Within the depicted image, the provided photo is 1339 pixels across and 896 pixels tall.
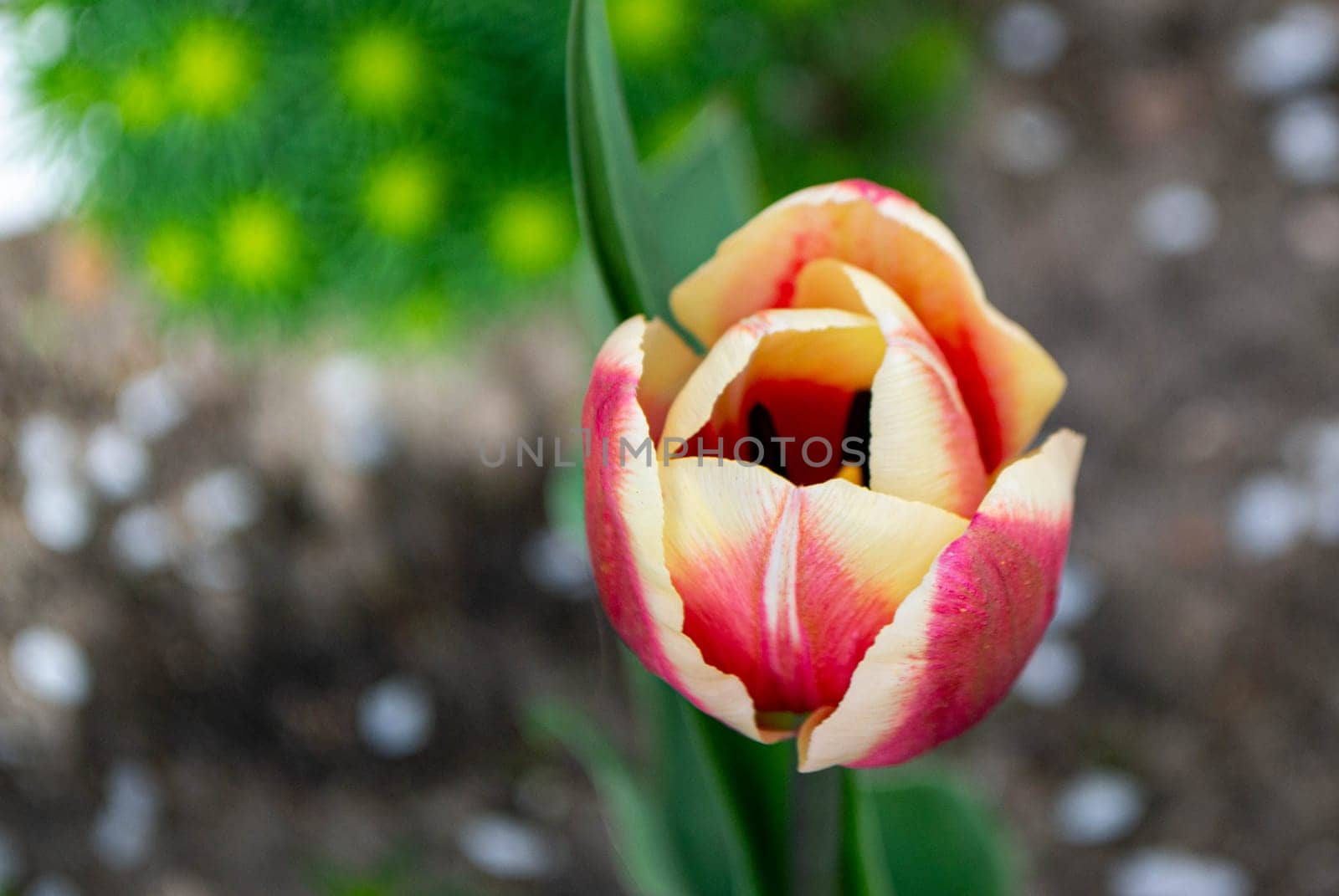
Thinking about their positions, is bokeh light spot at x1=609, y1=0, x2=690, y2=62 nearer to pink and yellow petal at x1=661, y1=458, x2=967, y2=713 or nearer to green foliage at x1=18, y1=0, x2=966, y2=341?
green foliage at x1=18, y1=0, x2=966, y2=341

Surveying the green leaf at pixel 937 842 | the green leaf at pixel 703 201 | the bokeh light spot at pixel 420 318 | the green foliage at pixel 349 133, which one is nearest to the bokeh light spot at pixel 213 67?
the green foliage at pixel 349 133

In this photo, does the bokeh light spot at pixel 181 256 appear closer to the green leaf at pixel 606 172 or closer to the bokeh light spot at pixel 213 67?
the bokeh light spot at pixel 213 67

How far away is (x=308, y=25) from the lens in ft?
1.77

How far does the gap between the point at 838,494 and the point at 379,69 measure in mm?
444

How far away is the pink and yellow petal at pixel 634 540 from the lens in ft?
0.47

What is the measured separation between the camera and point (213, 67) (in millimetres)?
502

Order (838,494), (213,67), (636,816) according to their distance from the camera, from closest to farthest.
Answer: (838,494) < (636,816) < (213,67)

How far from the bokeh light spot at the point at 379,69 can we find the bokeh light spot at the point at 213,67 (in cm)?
4

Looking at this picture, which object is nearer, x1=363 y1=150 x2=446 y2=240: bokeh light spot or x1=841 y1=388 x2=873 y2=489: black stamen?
x1=841 y1=388 x2=873 y2=489: black stamen

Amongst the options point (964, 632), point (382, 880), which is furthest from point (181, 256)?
point (964, 632)

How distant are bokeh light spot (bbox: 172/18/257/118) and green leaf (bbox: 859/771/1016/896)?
41 cm

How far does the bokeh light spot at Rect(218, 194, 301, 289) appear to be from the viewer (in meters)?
0.55

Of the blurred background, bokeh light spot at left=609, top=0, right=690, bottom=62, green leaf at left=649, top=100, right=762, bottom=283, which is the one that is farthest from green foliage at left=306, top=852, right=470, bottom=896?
bokeh light spot at left=609, top=0, right=690, bottom=62

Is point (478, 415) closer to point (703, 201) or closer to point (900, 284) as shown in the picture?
point (703, 201)
